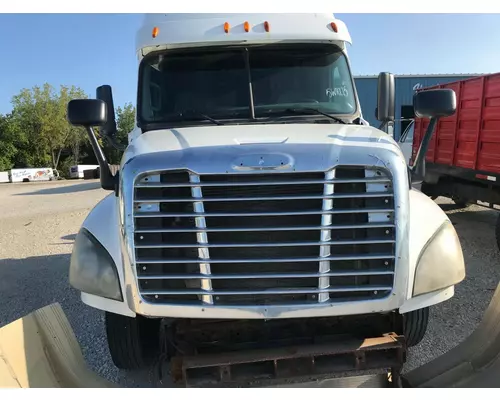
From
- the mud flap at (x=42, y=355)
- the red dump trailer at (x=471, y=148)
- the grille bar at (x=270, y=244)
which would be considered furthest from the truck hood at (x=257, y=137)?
the red dump trailer at (x=471, y=148)

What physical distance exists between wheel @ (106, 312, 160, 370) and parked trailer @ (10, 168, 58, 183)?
114ft

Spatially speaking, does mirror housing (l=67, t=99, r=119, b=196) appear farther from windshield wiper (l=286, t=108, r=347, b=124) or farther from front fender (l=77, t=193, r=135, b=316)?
windshield wiper (l=286, t=108, r=347, b=124)

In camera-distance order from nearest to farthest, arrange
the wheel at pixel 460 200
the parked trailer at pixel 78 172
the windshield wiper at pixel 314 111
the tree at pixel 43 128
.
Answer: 1. the windshield wiper at pixel 314 111
2. the wheel at pixel 460 200
3. the parked trailer at pixel 78 172
4. the tree at pixel 43 128

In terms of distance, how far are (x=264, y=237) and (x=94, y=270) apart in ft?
3.51

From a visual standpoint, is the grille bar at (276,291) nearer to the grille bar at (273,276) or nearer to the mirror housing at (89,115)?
the grille bar at (273,276)

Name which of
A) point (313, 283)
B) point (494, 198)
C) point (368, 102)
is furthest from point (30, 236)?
point (368, 102)

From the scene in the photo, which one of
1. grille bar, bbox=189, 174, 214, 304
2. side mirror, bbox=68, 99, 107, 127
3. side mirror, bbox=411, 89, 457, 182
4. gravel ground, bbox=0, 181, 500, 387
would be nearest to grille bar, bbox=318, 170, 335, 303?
grille bar, bbox=189, 174, 214, 304

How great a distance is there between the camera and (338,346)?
2576mm

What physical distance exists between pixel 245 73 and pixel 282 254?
189 cm

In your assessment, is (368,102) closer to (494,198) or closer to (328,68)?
(494,198)

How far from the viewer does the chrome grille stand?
2439 mm

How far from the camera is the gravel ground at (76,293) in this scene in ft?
12.6

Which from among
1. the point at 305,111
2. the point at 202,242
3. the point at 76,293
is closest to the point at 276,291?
the point at 202,242

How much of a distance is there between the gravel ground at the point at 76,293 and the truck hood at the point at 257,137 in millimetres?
1880
